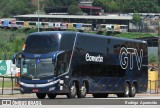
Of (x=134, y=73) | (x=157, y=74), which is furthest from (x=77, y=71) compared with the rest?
(x=157, y=74)

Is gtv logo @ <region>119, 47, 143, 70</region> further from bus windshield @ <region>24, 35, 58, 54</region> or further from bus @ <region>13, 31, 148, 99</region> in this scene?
bus windshield @ <region>24, 35, 58, 54</region>

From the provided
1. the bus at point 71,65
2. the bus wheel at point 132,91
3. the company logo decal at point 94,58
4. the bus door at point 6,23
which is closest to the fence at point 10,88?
the bus at point 71,65

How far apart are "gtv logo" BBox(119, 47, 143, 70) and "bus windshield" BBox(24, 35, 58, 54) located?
743 centimetres

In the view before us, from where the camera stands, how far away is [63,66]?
125 ft

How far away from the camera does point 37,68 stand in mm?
38031

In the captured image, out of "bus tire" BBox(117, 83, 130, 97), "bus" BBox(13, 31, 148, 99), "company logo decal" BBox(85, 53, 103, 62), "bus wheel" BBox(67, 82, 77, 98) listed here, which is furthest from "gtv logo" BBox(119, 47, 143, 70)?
"bus wheel" BBox(67, 82, 77, 98)

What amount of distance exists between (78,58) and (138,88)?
27.9ft

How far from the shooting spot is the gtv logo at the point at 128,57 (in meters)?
44.4

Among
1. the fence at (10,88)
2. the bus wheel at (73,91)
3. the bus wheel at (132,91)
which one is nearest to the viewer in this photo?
the bus wheel at (73,91)

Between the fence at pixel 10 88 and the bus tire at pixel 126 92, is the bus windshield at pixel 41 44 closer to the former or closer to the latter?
the fence at pixel 10 88

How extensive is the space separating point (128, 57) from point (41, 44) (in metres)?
8.94

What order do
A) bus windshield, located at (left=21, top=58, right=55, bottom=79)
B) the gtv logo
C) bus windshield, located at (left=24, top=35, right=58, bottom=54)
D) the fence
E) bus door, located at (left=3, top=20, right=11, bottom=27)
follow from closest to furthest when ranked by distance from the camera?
bus windshield, located at (left=21, top=58, right=55, bottom=79), bus windshield, located at (left=24, top=35, right=58, bottom=54), the gtv logo, the fence, bus door, located at (left=3, top=20, right=11, bottom=27)

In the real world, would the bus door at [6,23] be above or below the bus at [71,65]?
below

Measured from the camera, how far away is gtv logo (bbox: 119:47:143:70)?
44.4 m
